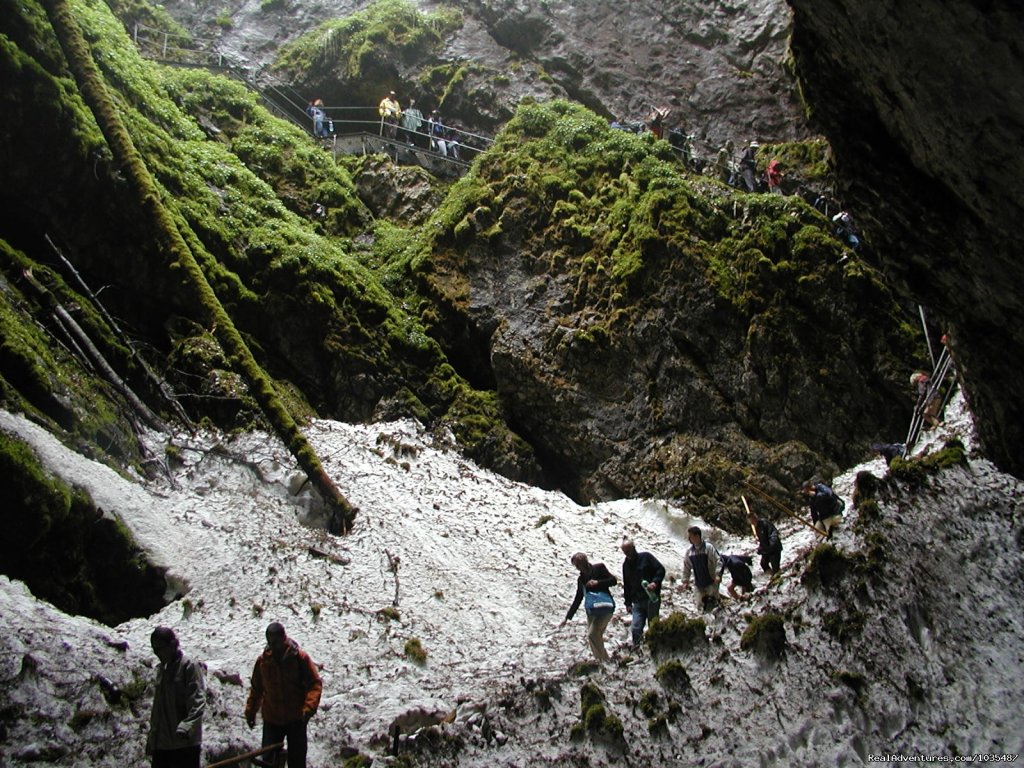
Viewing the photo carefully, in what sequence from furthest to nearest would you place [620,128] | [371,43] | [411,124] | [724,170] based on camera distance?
[371,43] → [411,124] → [724,170] → [620,128]

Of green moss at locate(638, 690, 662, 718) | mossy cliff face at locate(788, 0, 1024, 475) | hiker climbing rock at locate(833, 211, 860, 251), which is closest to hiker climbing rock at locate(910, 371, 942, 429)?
hiker climbing rock at locate(833, 211, 860, 251)

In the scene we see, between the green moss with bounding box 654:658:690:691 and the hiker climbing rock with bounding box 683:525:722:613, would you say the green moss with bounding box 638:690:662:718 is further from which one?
the hiker climbing rock with bounding box 683:525:722:613

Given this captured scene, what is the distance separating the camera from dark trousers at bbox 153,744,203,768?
18.2 feet

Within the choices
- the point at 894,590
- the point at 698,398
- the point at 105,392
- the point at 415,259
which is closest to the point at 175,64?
the point at 415,259

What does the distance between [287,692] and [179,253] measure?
9.48 metres

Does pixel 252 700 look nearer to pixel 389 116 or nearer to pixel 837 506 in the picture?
pixel 837 506

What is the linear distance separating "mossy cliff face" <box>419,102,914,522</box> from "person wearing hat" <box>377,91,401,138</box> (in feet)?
22.2

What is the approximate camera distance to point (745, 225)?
1623 centimetres

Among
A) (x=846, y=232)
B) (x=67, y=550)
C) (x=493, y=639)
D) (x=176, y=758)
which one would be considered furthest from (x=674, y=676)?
(x=846, y=232)

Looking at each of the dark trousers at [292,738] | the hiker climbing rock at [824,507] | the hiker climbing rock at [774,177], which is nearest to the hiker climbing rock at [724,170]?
the hiker climbing rock at [774,177]

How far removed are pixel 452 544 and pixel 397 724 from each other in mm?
4198

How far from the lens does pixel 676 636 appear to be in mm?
7410

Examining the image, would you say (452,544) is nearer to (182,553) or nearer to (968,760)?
(182,553)

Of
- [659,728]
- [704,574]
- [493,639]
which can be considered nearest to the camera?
[659,728]
